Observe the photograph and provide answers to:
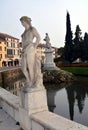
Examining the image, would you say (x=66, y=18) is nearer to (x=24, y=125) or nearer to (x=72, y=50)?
(x=72, y=50)

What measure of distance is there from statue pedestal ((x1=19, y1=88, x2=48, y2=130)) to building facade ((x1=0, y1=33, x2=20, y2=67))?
5570cm

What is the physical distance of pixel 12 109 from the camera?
662cm

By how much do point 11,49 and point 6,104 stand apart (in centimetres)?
6114

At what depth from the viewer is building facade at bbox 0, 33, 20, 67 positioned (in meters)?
63.0

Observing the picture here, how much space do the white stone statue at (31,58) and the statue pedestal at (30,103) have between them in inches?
7.7

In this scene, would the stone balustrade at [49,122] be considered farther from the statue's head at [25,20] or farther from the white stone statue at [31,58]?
the statue's head at [25,20]

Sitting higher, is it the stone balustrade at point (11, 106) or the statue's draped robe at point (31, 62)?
the statue's draped robe at point (31, 62)

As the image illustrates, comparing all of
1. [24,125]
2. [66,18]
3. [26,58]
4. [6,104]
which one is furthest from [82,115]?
[66,18]

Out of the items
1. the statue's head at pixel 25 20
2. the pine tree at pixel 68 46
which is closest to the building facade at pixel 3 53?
the pine tree at pixel 68 46

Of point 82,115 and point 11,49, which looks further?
point 11,49

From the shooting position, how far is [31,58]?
5.36 metres

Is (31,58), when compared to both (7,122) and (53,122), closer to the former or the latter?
(53,122)

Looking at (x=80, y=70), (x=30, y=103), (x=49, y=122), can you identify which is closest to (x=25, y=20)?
(x=30, y=103)

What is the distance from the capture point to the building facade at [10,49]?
207 ft
